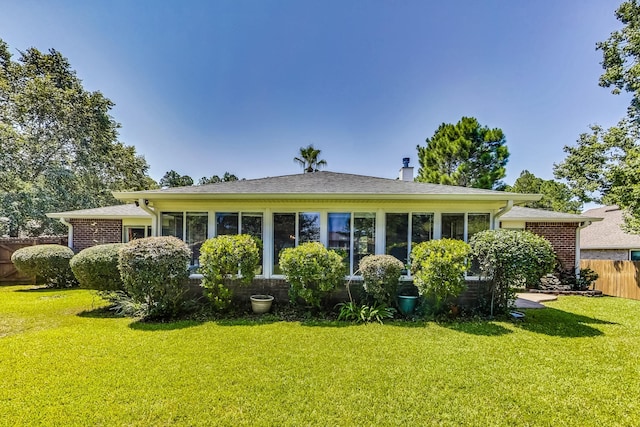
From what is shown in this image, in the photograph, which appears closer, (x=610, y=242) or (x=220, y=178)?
(x=610, y=242)

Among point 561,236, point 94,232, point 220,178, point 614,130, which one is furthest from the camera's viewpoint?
point 220,178

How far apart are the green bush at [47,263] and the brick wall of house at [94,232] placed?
136 centimetres

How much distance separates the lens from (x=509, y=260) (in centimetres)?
673

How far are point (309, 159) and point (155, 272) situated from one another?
1795 centimetres

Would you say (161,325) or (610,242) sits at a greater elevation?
(610,242)

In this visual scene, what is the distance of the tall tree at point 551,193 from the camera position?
1095 inches

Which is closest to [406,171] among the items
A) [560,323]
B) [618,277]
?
[560,323]

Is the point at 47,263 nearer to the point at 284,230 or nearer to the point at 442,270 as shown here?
the point at 284,230

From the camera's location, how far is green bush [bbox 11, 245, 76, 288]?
10.3 metres

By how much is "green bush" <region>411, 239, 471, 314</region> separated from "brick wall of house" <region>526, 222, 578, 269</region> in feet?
22.7

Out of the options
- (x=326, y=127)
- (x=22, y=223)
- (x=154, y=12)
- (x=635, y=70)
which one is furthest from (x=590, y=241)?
(x=22, y=223)

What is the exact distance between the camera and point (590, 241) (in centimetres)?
1823

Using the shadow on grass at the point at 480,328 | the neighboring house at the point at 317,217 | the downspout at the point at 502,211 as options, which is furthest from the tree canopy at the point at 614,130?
the shadow on grass at the point at 480,328

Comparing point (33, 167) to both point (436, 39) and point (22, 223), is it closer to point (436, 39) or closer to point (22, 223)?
point (22, 223)
